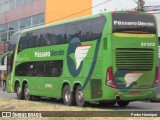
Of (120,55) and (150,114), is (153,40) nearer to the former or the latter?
(120,55)

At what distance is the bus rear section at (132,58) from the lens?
60.8 ft

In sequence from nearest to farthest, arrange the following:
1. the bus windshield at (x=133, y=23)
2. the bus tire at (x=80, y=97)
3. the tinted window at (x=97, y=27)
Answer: the bus windshield at (x=133, y=23)
the tinted window at (x=97, y=27)
the bus tire at (x=80, y=97)

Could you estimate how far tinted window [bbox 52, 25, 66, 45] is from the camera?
21.6 meters

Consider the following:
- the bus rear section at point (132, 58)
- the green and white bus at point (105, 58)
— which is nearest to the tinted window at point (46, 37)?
the green and white bus at point (105, 58)

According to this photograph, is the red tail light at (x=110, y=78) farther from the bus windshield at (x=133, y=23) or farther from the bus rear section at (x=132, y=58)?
the bus windshield at (x=133, y=23)

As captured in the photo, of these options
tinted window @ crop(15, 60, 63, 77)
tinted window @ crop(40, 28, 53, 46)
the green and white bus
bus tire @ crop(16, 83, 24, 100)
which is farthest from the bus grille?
bus tire @ crop(16, 83, 24, 100)

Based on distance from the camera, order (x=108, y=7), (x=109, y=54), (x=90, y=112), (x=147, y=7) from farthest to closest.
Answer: (x=108, y=7)
(x=147, y=7)
(x=109, y=54)
(x=90, y=112)

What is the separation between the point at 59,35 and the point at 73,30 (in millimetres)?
1312

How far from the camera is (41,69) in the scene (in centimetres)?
2388

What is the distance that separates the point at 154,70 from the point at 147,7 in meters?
16.5

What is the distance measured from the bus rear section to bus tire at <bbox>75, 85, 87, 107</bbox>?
72.9 inches

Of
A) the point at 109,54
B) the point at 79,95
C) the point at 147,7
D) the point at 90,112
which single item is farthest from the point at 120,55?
the point at 147,7

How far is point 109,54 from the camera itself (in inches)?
723

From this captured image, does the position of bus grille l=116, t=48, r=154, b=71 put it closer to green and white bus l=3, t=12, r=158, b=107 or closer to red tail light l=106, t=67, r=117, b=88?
green and white bus l=3, t=12, r=158, b=107
